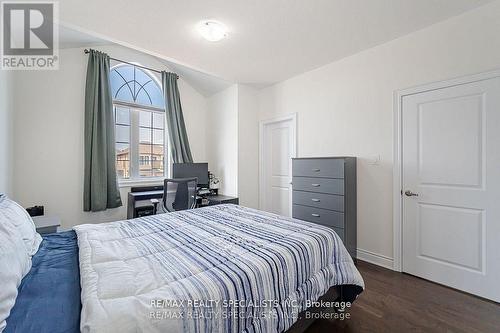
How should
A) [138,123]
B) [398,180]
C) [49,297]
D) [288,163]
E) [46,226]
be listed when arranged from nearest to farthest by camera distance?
1. [49,297]
2. [46,226]
3. [398,180]
4. [288,163]
5. [138,123]

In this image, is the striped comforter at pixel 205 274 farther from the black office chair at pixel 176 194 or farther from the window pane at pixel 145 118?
the window pane at pixel 145 118

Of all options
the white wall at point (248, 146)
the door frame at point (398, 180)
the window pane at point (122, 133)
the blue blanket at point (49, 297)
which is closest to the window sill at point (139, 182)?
the window pane at point (122, 133)

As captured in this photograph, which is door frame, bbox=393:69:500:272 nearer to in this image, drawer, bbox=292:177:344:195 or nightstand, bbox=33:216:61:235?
drawer, bbox=292:177:344:195

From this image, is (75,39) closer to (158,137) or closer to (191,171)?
(158,137)

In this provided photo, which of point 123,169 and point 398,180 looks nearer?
point 398,180

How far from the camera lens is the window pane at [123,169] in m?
3.87

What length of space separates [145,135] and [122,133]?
0.39m

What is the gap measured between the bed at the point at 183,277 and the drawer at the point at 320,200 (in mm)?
1056

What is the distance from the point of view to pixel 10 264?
92 centimetres

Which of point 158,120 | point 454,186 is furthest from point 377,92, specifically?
point 158,120

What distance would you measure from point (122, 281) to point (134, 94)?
393cm

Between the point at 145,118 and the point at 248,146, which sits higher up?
the point at 145,118

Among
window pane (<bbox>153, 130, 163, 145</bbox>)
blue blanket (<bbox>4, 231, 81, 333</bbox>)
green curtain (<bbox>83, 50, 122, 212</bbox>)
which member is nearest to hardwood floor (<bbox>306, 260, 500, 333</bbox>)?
blue blanket (<bbox>4, 231, 81, 333</bbox>)

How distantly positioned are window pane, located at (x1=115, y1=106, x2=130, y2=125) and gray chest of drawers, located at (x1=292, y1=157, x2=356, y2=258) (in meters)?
3.16
